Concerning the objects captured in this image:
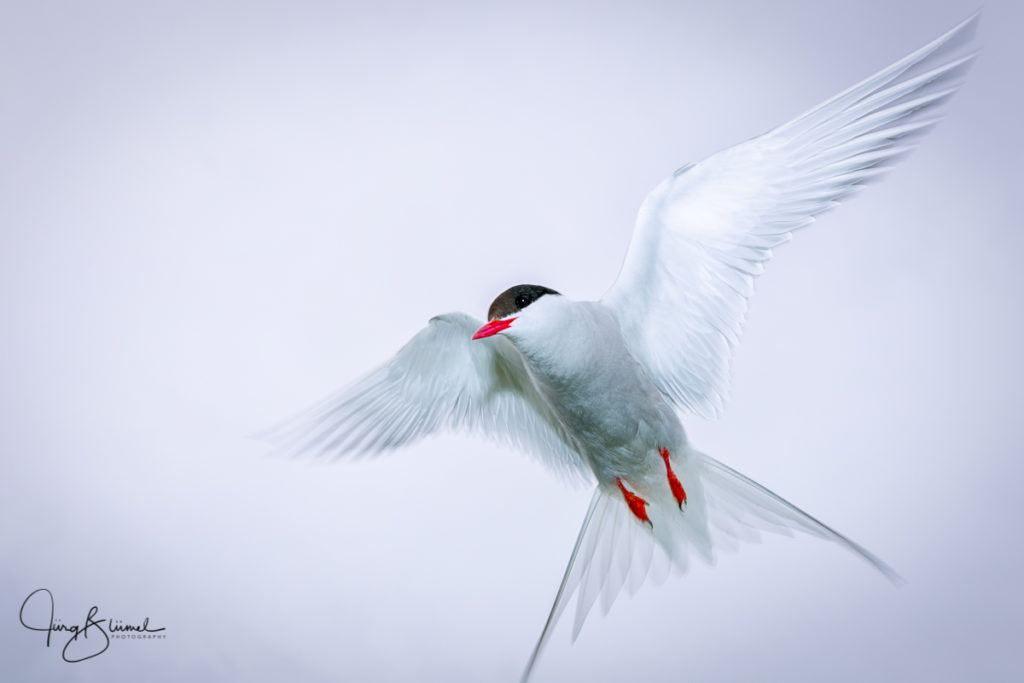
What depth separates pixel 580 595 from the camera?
58.1 inches

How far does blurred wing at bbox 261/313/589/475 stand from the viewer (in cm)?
152

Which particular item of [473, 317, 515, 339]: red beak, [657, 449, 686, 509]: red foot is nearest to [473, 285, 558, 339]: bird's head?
[473, 317, 515, 339]: red beak

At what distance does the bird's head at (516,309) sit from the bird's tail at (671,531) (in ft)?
1.19

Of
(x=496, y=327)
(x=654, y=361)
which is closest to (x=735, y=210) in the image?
(x=654, y=361)

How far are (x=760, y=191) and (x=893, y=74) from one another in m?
0.24

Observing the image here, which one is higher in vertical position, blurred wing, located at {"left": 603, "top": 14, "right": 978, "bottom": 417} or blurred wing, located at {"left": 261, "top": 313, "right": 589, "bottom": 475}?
blurred wing, located at {"left": 603, "top": 14, "right": 978, "bottom": 417}

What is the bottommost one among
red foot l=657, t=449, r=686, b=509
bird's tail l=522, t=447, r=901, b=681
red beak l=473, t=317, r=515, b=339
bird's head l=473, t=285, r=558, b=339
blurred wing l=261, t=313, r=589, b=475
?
bird's tail l=522, t=447, r=901, b=681

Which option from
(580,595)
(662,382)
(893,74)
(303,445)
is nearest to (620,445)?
(662,382)

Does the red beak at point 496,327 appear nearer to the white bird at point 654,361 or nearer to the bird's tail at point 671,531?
the white bird at point 654,361

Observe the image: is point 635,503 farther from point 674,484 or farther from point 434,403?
point 434,403

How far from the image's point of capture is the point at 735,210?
1.37 m

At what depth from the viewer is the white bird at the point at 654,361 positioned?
4.25ft

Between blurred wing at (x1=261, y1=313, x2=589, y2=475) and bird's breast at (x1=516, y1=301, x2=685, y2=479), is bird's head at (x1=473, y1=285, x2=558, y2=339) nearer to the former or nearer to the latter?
bird's breast at (x1=516, y1=301, x2=685, y2=479)

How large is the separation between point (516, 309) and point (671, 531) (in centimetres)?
49
